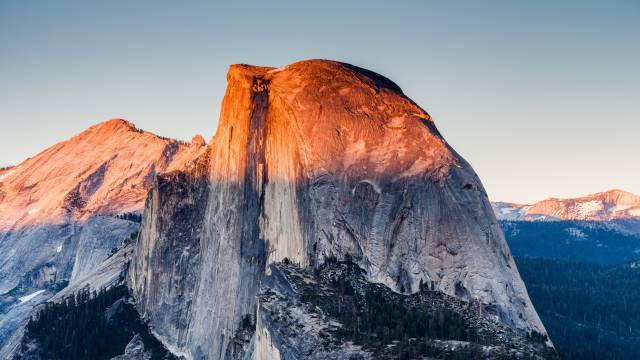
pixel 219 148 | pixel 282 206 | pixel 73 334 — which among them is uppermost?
pixel 219 148

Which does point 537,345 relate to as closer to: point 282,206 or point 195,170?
point 282,206

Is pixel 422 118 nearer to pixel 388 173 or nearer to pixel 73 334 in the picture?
pixel 388 173

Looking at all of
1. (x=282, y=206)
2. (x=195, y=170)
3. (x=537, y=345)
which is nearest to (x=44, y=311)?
(x=195, y=170)

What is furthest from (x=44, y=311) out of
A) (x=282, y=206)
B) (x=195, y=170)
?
(x=282, y=206)

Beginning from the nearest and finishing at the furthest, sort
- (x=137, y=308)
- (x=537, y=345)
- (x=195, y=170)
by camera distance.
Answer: (x=537, y=345) < (x=195, y=170) < (x=137, y=308)

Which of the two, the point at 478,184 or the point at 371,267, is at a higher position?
the point at 478,184

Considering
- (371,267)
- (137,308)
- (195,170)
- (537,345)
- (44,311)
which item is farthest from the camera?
(44,311)

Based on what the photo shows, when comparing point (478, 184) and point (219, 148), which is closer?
point (478, 184)
